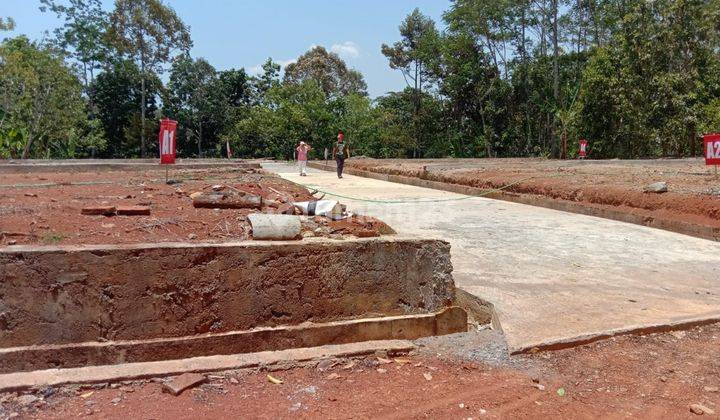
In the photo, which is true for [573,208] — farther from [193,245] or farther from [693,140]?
[693,140]

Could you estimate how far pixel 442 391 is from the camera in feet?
10.5

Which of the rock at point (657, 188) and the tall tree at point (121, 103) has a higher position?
the tall tree at point (121, 103)

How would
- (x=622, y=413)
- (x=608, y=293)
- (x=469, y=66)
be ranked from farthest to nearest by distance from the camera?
(x=469, y=66) → (x=608, y=293) → (x=622, y=413)

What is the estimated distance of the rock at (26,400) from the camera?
9.64ft

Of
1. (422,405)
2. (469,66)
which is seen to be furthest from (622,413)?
(469,66)

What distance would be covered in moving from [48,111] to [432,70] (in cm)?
2527

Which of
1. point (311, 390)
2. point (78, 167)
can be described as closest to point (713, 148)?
point (311, 390)

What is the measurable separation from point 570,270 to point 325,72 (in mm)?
40908

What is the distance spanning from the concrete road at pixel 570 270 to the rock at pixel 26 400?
297 cm

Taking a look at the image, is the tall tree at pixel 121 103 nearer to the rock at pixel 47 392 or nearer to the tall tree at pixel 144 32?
the tall tree at pixel 144 32

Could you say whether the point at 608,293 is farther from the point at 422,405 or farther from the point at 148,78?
the point at 148,78

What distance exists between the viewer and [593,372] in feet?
11.2

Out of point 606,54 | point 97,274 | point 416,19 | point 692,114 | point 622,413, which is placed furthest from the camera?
point 416,19

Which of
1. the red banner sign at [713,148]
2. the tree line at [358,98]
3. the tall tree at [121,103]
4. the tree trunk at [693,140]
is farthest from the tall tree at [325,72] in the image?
the red banner sign at [713,148]
